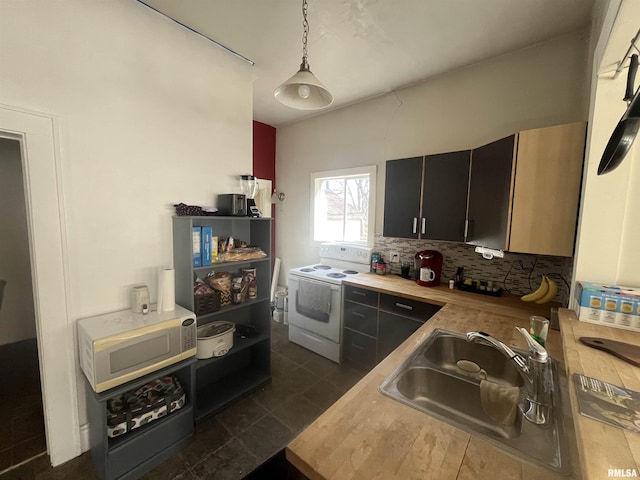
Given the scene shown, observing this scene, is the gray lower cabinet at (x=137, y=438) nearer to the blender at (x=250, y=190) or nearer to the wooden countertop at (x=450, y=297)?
the blender at (x=250, y=190)

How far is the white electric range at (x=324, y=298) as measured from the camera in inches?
106

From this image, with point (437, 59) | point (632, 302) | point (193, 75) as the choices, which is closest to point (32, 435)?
point (193, 75)

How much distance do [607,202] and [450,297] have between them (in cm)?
112

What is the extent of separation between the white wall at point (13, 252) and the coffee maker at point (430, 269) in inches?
166

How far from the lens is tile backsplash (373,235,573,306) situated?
2074 millimetres

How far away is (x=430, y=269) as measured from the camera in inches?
98.8

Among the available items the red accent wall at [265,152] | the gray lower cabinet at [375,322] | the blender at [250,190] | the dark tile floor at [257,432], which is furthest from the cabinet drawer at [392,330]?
the red accent wall at [265,152]

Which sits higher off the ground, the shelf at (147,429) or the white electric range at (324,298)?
the white electric range at (324,298)

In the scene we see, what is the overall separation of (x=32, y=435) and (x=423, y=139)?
3892mm

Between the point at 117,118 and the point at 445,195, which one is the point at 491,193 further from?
the point at 117,118

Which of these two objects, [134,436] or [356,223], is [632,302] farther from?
[134,436]

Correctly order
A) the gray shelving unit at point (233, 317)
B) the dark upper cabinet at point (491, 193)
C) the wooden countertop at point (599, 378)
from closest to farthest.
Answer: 1. the wooden countertop at point (599, 378)
2. the dark upper cabinet at point (491, 193)
3. the gray shelving unit at point (233, 317)

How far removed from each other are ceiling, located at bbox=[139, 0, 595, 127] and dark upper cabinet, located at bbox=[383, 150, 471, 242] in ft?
2.76

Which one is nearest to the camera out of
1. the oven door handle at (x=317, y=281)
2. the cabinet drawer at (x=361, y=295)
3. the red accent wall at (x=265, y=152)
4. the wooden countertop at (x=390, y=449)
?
the wooden countertop at (x=390, y=449)
